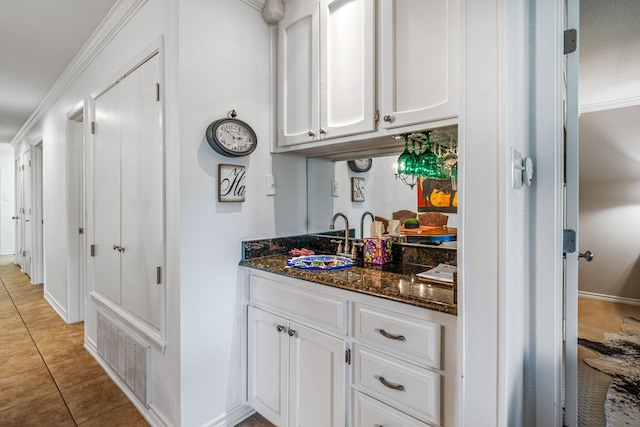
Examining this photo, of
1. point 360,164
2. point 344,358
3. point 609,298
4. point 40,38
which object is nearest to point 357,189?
point 360,164

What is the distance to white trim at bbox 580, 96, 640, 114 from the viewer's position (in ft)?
10.9

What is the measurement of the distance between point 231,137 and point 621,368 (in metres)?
2.86

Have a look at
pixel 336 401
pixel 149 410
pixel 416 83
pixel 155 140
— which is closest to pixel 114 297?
pixel 149 410

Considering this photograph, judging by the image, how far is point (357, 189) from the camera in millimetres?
2000

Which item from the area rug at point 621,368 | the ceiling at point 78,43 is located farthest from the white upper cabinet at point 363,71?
the area rug at point 621,368

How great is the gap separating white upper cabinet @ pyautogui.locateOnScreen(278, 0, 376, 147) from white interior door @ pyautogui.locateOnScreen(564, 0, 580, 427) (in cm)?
75

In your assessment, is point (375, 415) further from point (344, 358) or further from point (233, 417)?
point (233, 417)

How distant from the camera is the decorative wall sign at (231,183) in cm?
166

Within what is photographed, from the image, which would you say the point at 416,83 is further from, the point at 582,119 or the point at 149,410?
the point at 582,119

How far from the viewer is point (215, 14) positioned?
5.39 feet

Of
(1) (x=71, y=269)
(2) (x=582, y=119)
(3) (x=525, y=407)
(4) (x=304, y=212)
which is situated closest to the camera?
(3) (x=525, y=407)

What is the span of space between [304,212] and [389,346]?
1.16 metres

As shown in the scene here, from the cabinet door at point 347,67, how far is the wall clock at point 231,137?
1.33 feet

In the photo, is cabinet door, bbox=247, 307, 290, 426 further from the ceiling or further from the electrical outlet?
the ceiling
